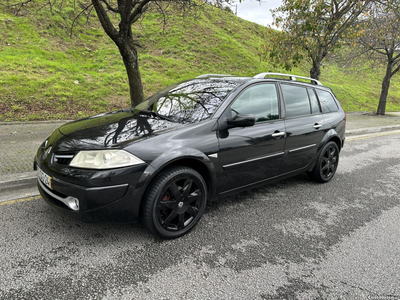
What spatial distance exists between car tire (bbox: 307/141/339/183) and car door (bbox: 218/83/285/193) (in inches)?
42.9

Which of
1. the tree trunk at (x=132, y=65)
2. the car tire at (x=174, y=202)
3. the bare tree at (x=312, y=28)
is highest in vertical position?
the bare tree at (x=312, y=28)

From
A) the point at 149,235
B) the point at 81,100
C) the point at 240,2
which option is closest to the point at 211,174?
the point at 149,235

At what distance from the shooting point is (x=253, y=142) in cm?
321

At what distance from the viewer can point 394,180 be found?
4852 millimetres

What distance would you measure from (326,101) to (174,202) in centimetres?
335

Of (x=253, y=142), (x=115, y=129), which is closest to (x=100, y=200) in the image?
(x=115, y=129)

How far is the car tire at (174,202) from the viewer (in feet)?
8.25

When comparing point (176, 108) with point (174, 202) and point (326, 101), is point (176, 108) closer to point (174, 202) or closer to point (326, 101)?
point (174, 202)

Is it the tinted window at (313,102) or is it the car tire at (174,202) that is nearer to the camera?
the car tire at (174,202)

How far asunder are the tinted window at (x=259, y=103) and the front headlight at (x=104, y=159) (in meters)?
1.32

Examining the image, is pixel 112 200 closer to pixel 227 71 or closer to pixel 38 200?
pixel 38 200

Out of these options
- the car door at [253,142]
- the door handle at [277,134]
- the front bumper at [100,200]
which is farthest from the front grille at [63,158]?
the door handle at [277,134]

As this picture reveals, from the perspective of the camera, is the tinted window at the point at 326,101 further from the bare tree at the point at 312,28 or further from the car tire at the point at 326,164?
the bare tree at the point at 312,28

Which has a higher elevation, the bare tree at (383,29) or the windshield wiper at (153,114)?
the bare tree at (383,29)
